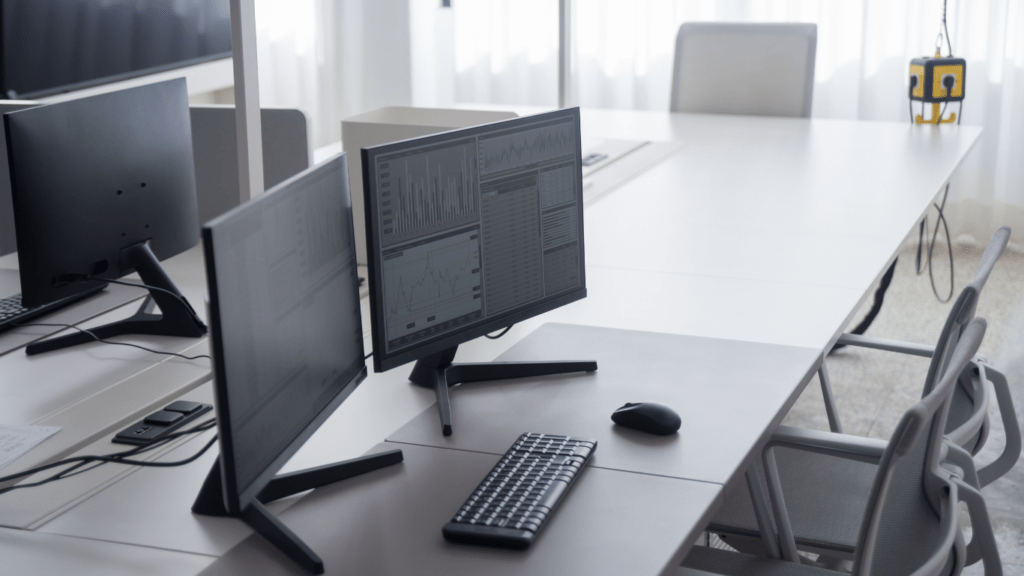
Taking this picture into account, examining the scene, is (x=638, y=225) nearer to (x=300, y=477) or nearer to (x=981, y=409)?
(x=981, y=409)

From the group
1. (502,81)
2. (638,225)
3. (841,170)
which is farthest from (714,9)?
(638,225)

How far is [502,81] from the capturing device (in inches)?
200

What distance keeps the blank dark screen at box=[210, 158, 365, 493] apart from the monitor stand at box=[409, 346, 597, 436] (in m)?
0.23

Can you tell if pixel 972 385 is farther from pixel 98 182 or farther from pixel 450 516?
pixel 98 182

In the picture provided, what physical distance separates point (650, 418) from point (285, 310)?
537mm

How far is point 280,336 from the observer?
1080 mm

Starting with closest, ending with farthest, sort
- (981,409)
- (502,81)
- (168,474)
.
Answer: (168,474) < (981,409) < (502,81)

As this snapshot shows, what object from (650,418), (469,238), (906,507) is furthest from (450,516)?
(906,507)

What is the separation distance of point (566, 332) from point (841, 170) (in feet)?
4.85

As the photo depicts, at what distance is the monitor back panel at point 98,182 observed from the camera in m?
1.57

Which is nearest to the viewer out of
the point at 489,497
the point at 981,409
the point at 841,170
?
the point at 489,497

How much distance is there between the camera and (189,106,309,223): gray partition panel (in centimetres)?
223

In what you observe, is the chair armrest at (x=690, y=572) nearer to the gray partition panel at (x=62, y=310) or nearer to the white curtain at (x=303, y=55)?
the gray partition panel at (x=62, y=310)

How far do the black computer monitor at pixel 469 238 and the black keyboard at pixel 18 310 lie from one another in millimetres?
719
